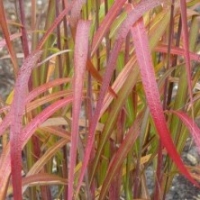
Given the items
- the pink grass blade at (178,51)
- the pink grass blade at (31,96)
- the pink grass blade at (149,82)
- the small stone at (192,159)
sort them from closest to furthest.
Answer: the pink grass blade at (149,82) → the pink grass blade at (31,96) → the pink grass blade at (178,51) → the small stone at (192,159)

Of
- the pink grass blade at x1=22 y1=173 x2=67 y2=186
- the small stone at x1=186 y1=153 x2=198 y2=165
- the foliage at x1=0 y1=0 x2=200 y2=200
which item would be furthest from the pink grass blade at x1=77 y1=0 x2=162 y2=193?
the small stone at x1=186 y1=153 x2=198 y2=165

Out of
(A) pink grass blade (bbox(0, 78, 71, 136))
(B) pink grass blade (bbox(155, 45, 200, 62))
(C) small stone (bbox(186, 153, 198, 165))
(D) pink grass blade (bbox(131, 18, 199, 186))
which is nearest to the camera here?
(D) pink grass blade (bbox(131, 18, 199, 186))

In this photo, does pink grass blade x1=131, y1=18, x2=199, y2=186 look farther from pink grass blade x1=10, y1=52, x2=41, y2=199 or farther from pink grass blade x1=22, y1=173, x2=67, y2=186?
pink grass blade x1=22, y1=173, x2=67, y2=186

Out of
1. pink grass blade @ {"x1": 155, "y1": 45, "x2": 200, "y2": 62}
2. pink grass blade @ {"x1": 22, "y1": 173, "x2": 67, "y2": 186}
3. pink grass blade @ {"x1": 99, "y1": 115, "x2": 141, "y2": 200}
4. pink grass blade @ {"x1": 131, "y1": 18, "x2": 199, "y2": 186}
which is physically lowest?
pink grass blade @ {"x1": 22, "y1": 173, "x2": 67, "y2": 186}

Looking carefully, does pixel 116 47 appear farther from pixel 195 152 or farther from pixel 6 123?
pixel 195 152

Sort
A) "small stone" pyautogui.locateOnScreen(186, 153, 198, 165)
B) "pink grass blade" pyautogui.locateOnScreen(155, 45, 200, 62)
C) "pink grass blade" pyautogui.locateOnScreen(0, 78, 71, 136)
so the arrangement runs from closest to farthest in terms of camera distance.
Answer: "pink grass blade" pyautogui.locateOnScreen(0, 78, 71, 136) < "pink grass blade" pyautogui.locateOnScreen(155, 45, 200, 62) < "small stone" pyautogui.locateOnScreen(186, 153, 198, 165)

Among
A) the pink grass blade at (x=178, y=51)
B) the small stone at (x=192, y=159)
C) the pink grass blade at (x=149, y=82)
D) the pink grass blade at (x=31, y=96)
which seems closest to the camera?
the pink grass blade at (x=149, y=82)

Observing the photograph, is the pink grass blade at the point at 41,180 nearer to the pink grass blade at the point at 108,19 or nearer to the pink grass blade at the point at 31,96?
the pink grass blade at the point at 31,96

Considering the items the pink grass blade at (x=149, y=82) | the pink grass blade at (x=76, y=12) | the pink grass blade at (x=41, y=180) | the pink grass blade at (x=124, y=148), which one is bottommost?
the pink grass blade at (x=41, y=180)

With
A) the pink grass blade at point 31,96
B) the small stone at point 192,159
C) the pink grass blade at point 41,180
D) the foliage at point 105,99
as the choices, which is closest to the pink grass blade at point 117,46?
the foliage at point 105,99
